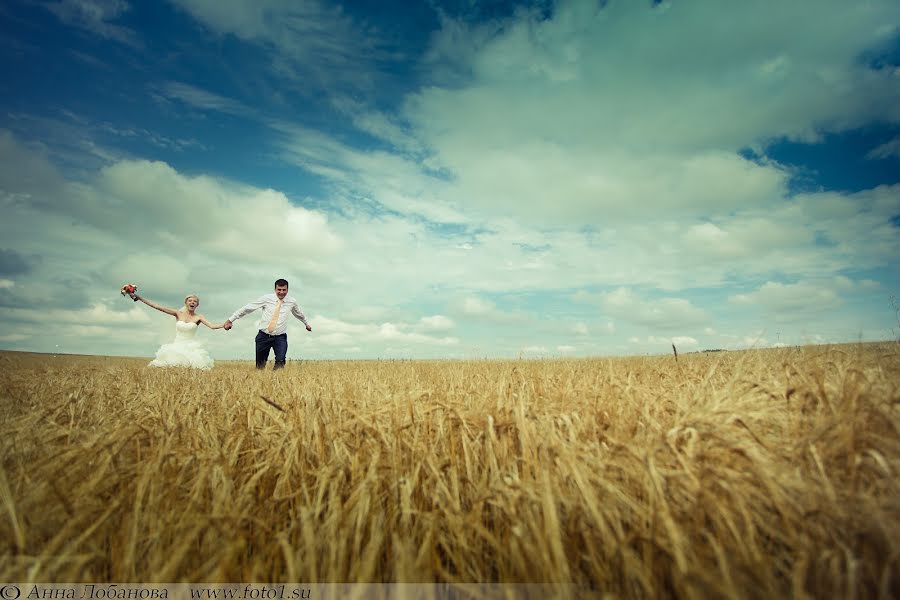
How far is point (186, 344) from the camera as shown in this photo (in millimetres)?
14352

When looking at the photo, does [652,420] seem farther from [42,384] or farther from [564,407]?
[42,384]

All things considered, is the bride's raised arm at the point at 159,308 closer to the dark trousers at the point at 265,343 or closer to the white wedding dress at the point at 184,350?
the white wedding dress at the point at 184,350

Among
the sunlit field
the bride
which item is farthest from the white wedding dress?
the sunlit field

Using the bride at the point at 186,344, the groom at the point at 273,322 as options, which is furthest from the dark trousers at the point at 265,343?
the bride at the point at 186,344

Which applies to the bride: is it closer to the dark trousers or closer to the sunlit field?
the dark trousers

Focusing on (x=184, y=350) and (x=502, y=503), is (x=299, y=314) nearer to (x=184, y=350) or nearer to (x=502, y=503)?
(x=184, y=350)

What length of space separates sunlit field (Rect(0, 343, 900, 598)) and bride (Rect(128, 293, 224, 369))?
12.6 metres

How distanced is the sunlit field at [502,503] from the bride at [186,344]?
12.6m

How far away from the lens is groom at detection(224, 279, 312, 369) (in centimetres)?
1249

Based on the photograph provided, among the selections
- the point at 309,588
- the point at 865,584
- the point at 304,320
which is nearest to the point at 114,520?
the point at 309,588

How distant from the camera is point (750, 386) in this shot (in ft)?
9.60

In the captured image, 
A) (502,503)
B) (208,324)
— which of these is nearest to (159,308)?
(208,324)

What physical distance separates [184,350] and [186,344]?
23cm

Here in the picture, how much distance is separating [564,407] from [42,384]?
698 cm
